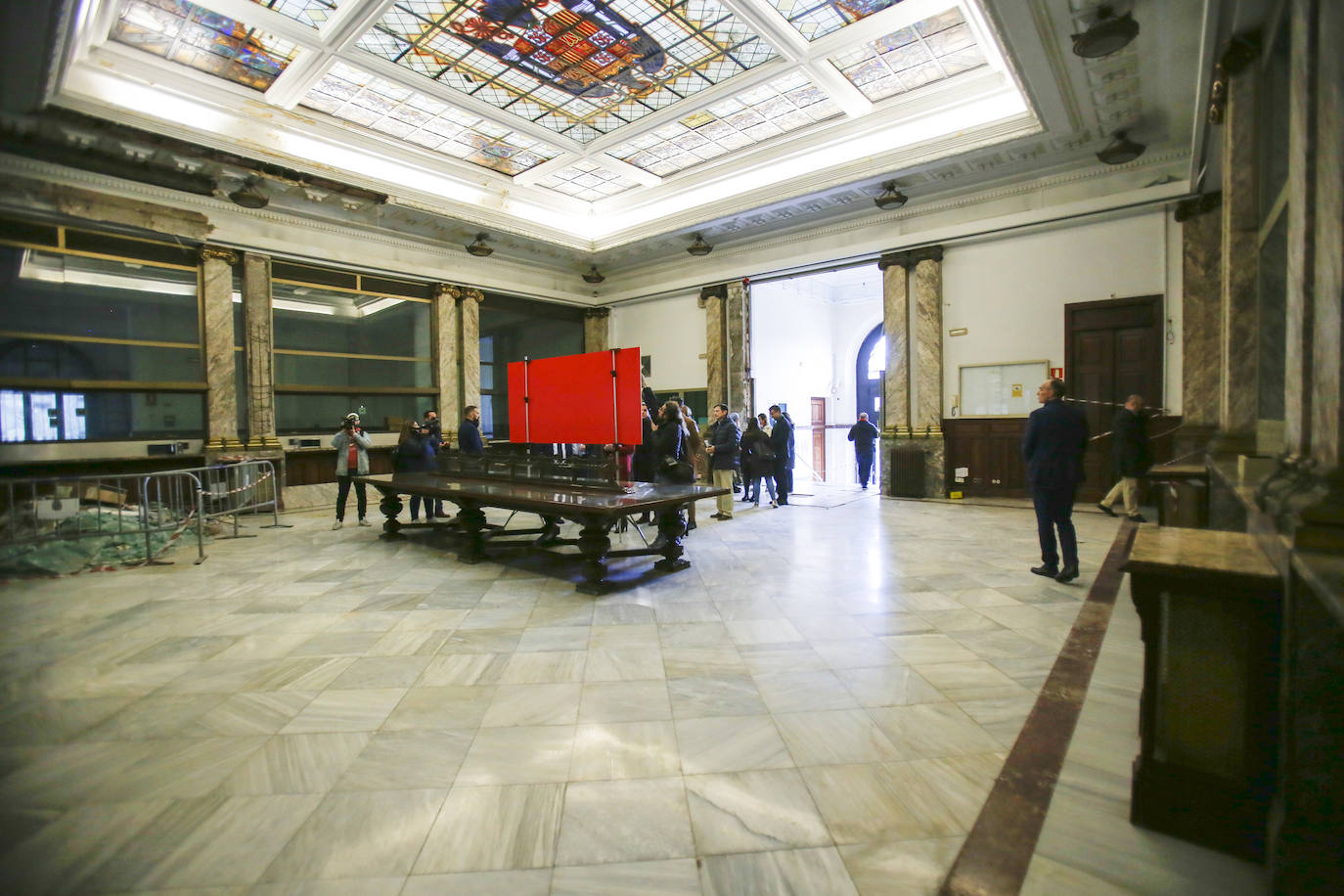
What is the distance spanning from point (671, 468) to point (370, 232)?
7889mm

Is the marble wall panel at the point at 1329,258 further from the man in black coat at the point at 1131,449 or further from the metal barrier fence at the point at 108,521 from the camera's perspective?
the metal barrier fence at the point at 108,521

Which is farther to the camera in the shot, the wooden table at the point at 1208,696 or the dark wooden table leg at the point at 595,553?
the dark wooden table leg at the point at 595,553

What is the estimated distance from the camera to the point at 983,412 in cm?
945

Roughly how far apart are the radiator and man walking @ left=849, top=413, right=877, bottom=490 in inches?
51.7

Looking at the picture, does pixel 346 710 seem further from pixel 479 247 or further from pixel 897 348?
pixel 479 247

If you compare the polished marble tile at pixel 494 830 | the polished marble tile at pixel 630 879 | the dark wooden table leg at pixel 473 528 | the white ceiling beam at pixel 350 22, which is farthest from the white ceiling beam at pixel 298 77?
the polished marble tile at pixel 630 879

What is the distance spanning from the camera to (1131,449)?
277 inches

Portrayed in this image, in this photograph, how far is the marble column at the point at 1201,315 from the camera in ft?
24.5

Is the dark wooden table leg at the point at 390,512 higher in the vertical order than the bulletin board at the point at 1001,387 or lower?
lower

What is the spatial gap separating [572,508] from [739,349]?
8336 mm

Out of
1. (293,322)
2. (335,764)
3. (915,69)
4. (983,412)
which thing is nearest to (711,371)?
(983,412)

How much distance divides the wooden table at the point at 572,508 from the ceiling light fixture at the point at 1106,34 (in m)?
5.29

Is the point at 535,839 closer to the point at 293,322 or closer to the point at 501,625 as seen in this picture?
the point at 501,625

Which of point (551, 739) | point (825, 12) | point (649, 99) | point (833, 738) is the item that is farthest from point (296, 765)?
point (649, 99)
